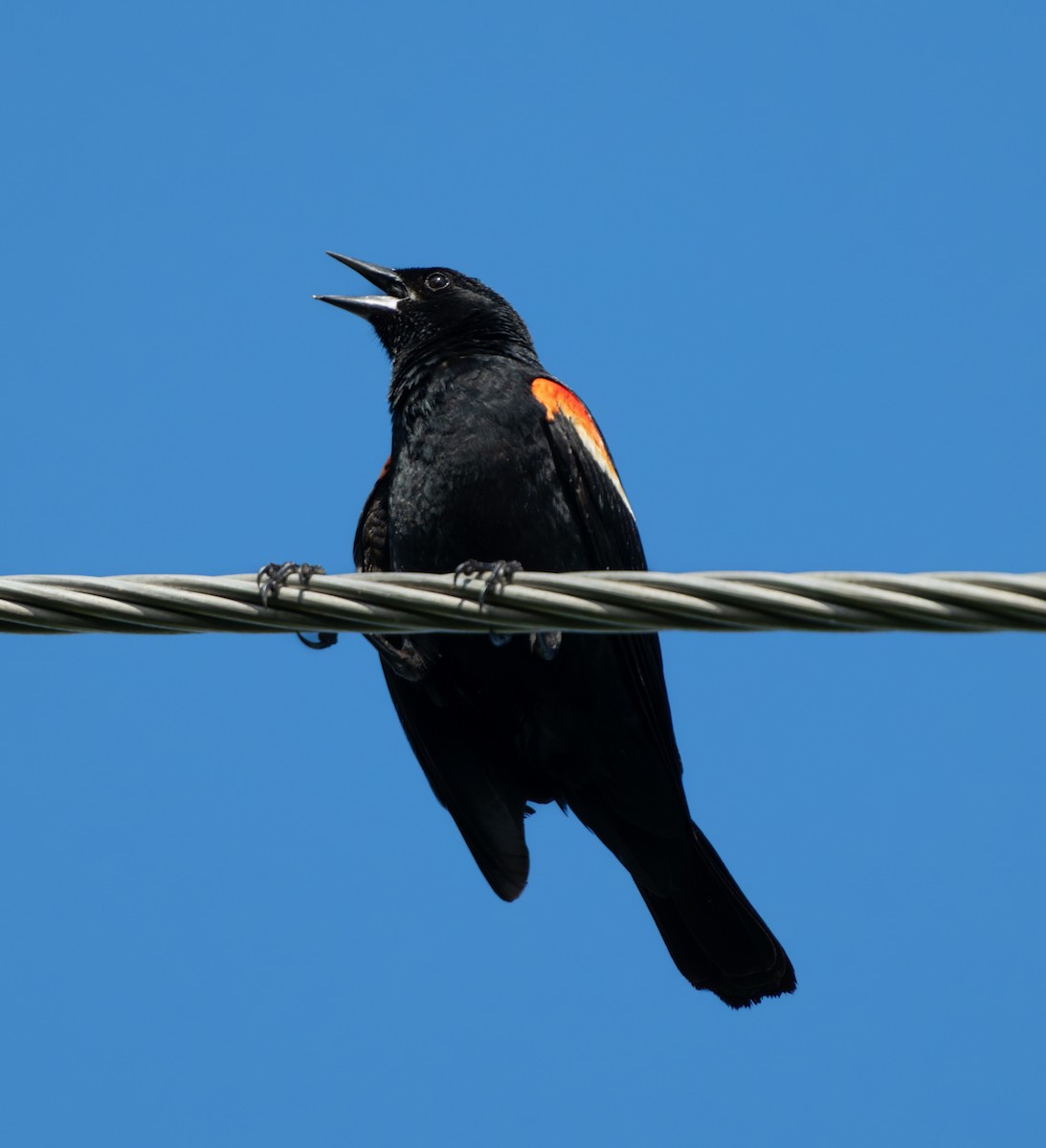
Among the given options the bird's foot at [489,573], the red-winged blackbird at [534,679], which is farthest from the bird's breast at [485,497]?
the bird's foot at [489,573]

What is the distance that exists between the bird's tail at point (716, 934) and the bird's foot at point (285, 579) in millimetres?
1761

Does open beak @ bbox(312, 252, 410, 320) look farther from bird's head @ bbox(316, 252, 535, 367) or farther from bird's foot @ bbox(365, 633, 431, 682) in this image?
bird's foot @ bbox(365, 633, 431, 682)

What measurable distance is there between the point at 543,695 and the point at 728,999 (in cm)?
138

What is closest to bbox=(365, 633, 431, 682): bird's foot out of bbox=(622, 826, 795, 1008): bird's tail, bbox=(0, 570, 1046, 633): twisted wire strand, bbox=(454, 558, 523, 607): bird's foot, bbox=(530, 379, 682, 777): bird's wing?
bbox=(530, 379, 682, 777): bird's wing

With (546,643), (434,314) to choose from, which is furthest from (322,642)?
(434,314)

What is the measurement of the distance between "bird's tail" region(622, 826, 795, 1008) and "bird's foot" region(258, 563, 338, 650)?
1.76 meters

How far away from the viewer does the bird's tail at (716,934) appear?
5.69m

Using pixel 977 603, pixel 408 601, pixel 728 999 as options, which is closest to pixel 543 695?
pixel 728 999

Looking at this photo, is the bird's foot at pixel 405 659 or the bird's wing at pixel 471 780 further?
the bird's wing at pixel 471 780

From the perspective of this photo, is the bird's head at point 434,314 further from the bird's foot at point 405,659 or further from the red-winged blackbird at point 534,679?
the bird's foot at point 405,659

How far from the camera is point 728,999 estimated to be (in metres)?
5.74

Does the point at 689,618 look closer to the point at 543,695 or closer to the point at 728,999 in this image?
the point at 543,695

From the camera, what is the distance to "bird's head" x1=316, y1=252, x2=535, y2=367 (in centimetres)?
632

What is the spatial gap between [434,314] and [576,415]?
1.38 metres
